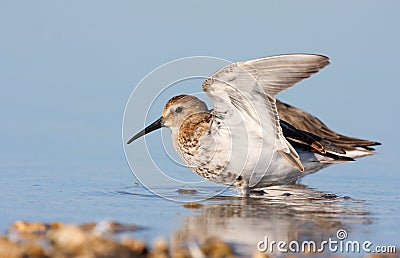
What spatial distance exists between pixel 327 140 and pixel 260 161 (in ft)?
6.01

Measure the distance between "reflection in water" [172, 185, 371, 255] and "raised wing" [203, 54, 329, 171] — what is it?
1.63ft

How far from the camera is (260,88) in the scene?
7.76 metres

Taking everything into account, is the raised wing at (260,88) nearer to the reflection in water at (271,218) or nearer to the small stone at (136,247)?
the reflection in water at (271,218)

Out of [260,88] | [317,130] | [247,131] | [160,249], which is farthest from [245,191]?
[160,249]

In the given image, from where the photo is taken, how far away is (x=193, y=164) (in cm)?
860

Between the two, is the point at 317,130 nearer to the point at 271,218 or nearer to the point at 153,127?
the point at 153,127

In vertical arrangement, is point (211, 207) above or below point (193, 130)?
below

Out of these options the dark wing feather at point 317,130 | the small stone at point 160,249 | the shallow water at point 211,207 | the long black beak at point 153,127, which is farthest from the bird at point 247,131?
the small stone at point 160,249

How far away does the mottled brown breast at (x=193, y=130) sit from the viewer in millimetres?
8508

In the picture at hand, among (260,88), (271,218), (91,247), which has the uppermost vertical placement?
(260,88)

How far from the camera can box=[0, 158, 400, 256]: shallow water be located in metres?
6.53

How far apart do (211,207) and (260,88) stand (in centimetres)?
116

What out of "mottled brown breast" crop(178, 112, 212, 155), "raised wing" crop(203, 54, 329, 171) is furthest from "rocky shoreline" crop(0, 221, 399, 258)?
"mottled brown breast" crop(178, 112, 212, 155)

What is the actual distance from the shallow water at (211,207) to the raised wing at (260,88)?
2.33 ft
